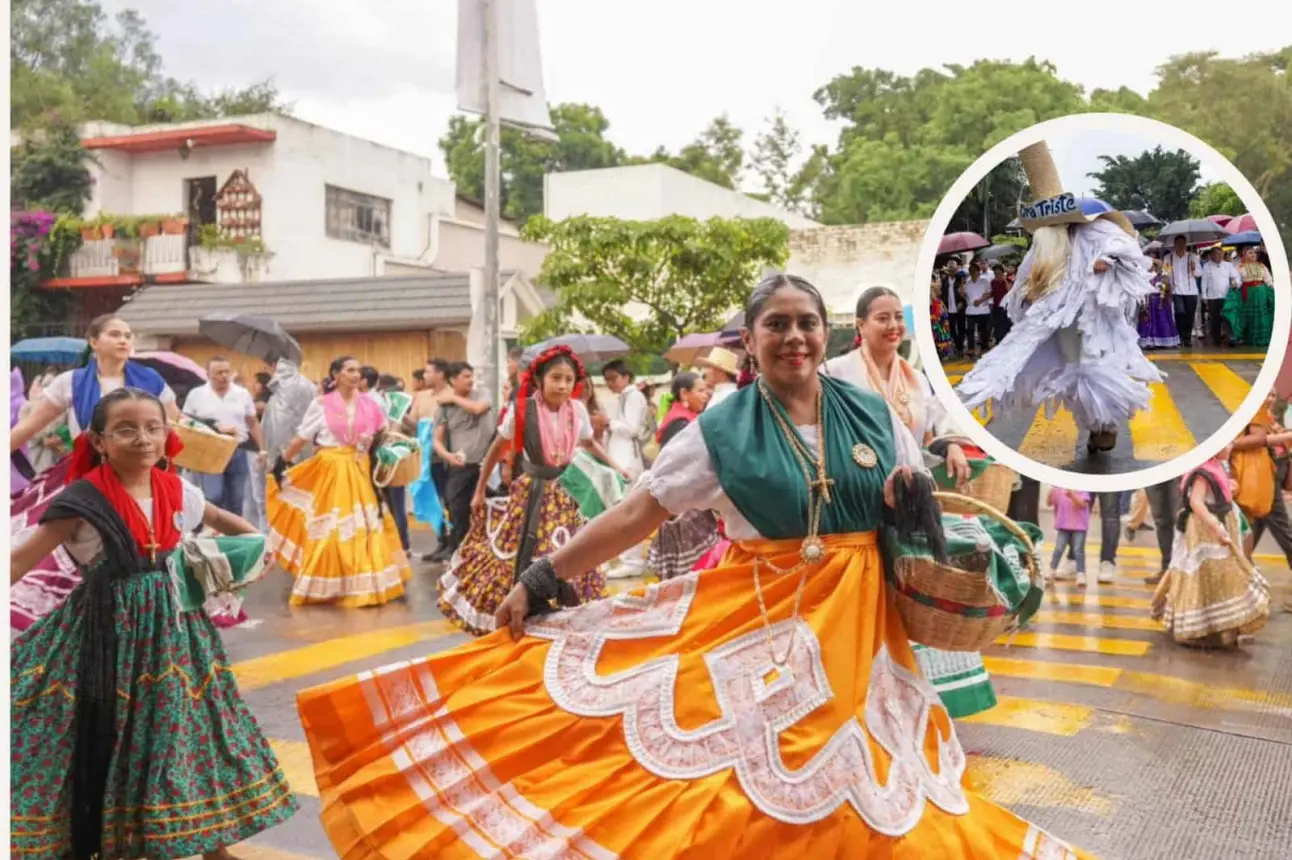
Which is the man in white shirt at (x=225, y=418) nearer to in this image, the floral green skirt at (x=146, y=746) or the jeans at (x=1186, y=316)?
the floral green skirt at (x=146, y=746)

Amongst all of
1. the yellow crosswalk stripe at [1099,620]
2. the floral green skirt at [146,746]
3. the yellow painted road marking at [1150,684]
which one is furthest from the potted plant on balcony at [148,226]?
the floral green skirt at [146,746]

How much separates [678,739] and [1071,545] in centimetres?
842

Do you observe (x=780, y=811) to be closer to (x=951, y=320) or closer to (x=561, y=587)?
(x=561, y=587)

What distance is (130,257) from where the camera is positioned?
82.3 feet

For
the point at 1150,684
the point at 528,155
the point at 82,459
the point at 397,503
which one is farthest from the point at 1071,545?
the point at 528,155

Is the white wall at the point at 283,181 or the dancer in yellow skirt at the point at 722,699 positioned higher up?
the white wall at the point at 283,181

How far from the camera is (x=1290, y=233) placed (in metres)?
3.93

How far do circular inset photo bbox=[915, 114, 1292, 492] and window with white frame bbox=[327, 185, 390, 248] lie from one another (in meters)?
25.6

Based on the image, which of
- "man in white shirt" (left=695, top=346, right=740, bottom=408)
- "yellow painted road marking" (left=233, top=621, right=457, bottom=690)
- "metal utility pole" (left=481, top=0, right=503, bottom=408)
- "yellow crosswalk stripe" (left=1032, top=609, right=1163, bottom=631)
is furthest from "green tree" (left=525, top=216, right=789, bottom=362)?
"yellow painted road marking" (left=233, top=621, right=457, bottom=690)

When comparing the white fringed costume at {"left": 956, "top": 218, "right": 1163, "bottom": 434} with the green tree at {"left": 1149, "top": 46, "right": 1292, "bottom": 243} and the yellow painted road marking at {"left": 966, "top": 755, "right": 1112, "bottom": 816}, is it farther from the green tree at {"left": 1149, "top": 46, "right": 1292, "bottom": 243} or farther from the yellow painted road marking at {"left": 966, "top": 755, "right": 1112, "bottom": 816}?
the green tree at {"left": 1149, "top": 46, "right": 1292, "bottom": 243}

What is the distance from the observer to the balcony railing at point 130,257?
2436 centimetres

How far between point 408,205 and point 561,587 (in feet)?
88.7

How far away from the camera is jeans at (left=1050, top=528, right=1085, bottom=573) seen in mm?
10641

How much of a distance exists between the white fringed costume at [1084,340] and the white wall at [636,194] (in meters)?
25.8
